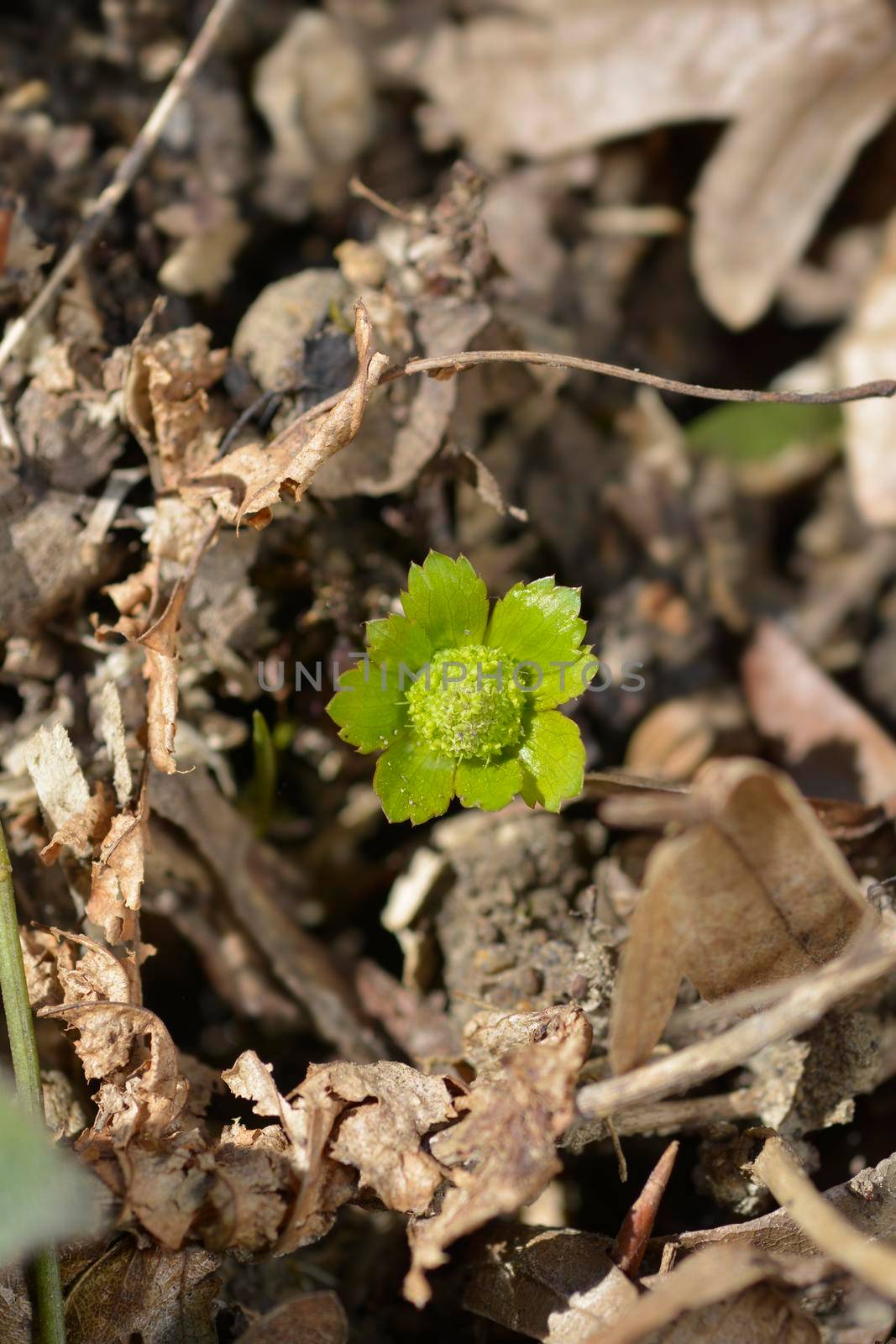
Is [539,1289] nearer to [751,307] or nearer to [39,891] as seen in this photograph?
[39,891]

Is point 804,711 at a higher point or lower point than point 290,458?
lower

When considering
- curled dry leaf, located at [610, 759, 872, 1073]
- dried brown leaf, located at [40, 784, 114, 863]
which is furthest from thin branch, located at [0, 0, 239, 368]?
curled dry leaf, located at [610, 759, 872, 1073]

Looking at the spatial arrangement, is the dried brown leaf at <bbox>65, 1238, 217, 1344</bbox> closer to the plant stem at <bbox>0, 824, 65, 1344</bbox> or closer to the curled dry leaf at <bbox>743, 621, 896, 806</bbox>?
the plant stem at <bbox>0, 824, 65, 1344</bbox>

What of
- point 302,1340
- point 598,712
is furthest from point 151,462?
point 302,1340

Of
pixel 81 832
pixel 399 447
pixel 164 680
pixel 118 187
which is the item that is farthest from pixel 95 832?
pixel 118 187

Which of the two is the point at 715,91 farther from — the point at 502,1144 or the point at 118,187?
the point at 502,1144

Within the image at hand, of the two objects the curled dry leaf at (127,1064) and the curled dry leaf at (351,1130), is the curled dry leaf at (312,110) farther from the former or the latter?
the curled dry leaf at (351,1130)

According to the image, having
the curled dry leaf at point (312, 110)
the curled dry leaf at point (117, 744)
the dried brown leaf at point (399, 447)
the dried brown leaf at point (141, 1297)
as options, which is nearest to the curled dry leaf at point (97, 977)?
the curled dry leaf at point (117, 744)
